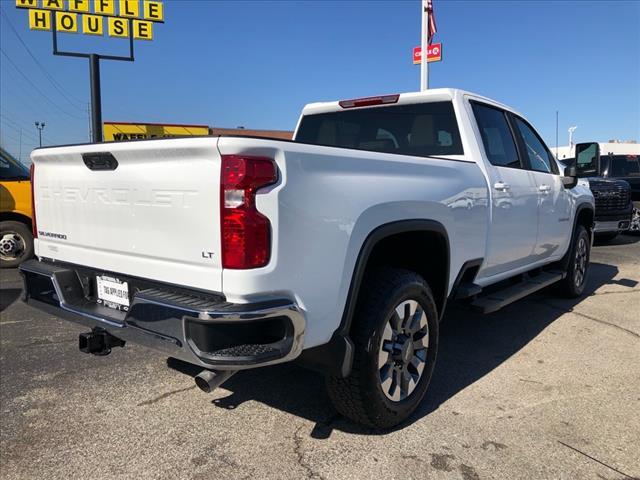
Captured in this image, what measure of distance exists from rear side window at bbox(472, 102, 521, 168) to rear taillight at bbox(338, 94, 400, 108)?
2.12 ft

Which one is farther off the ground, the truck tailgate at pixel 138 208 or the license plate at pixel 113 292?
the truck tailgate at pixel 138 208

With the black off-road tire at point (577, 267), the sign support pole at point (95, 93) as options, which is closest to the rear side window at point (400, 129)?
the black off-road tire at point (577, 267)

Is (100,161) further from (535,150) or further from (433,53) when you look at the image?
(433,53)

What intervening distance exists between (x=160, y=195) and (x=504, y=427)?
90.4 inches

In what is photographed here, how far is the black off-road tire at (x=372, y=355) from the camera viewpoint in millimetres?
2646

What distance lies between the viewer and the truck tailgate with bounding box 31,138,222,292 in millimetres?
2182

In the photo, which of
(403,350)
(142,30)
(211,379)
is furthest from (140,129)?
(211,379)

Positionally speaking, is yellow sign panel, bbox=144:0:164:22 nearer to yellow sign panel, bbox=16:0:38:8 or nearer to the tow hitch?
yellow sign panel, bbox=16:0:38:8

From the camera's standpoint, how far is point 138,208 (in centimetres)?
Result: 249

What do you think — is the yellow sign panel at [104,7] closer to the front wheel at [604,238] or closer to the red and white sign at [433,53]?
the red and white sign at [433,53]

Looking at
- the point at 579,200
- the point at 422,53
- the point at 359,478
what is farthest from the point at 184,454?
the point at 422,53

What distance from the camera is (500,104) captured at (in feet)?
14.9

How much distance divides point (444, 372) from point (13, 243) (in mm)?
7145

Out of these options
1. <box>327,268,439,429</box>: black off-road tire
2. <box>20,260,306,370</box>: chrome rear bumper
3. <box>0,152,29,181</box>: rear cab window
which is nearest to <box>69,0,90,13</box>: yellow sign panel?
<box>0,152,29,181</box>: rear cab window
